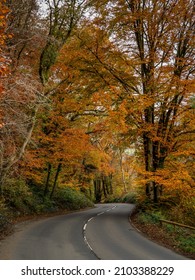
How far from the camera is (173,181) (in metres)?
16.1

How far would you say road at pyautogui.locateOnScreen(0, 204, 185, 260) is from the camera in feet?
35.2

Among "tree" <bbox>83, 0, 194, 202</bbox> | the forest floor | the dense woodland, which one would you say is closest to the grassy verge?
the dense woodland

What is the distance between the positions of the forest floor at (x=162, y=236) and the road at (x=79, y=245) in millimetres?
445

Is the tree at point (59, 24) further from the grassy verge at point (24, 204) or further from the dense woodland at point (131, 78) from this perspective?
the grassy verge at point (24, 204)

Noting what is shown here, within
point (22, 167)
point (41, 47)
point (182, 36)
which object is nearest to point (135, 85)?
point (182, 36)

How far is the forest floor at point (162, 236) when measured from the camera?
1237 centimetres

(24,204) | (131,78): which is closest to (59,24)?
(131,78)

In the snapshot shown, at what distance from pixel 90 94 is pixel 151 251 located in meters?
12.8

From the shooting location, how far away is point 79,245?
1251 centimetres

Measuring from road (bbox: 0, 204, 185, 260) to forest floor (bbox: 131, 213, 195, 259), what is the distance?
1.46 feet

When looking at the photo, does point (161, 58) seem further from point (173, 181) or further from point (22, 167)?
point (22, 167)

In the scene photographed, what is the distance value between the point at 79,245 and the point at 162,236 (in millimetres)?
4540

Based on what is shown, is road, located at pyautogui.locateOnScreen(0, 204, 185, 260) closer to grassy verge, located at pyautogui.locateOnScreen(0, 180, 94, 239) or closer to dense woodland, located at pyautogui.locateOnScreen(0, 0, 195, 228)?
grassy verge, located at pyautogui.locateOnScreen(0, 180, 94, 239)

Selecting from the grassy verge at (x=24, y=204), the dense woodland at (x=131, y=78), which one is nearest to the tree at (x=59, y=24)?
the dense woodland at (x=131, y=78)
